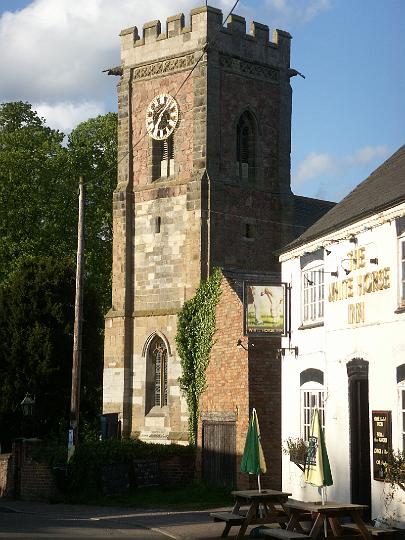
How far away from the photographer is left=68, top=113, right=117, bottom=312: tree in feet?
167

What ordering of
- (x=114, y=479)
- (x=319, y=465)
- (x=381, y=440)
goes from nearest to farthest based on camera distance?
(x=319, y=465), (x=381, y=440), (x=114, y=479)

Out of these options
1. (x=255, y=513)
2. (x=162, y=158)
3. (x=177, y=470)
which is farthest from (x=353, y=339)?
(x=162, y=158)

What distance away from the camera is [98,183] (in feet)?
174

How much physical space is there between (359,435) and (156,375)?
18.3 meters

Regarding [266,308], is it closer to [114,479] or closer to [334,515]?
[114,479]

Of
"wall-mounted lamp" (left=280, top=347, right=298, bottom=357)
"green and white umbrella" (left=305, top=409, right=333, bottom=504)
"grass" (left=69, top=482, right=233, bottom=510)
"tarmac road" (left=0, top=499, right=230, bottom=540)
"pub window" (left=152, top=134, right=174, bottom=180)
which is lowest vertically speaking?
"tarmac road" (left=0, top=499, right=230, bottom=540)

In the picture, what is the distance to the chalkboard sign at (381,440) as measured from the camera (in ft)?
63.3

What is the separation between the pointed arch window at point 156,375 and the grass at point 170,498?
8346 millimetres

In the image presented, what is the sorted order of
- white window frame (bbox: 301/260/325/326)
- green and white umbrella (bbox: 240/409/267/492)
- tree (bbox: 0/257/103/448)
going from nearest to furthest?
1. green and white umbrella (bbox: 240/409/267/492)
2. white window frame (bbox: 301/260/325/326)
3. tree (bbox: 0/257/103/448)

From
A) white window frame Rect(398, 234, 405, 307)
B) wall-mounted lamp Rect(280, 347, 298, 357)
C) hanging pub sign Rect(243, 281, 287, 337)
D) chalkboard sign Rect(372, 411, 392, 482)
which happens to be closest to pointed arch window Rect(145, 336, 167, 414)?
hanging pub sign Rect(243, 281, 287, 337)

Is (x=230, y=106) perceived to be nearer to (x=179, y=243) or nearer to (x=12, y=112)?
(x=179, y=243)

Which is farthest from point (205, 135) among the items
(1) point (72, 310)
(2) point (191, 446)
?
(2) point (191, 446)

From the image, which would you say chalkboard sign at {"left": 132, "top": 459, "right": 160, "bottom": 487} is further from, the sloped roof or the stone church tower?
the sloped roof

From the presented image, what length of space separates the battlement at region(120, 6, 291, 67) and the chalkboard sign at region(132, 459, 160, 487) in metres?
15.9
